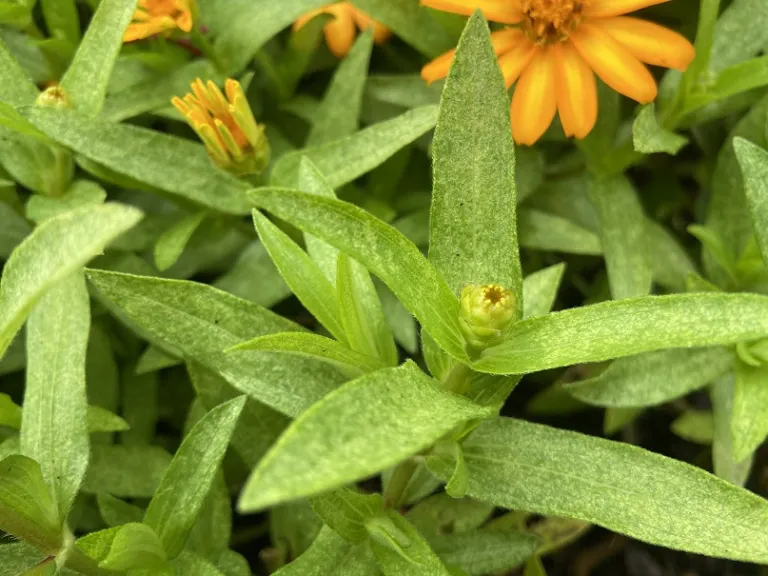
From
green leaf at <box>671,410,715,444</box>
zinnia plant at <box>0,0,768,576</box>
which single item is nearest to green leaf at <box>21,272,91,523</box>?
zinnia plant at <box>0,0,768,576</box>

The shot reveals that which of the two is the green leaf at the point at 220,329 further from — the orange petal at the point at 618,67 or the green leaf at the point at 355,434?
the orange petal at the point at 618,67

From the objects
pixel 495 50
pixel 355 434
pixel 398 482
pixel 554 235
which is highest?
pixel 495 50

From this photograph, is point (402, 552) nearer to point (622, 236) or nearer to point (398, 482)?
point (398, 482)

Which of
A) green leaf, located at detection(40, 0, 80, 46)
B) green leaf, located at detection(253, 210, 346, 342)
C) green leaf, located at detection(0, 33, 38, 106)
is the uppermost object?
green leaf, located at detection(40, 0, 80, 46)

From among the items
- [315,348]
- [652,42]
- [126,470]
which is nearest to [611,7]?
[652,42]

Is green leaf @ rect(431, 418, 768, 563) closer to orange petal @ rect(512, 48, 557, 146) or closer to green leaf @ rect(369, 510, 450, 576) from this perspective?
green leaf @ rect(369, 510, 450, 576)

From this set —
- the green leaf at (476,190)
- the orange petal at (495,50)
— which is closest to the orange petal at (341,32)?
the orange petal at (495,50)
